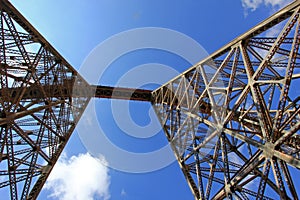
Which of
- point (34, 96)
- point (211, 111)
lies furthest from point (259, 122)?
point (34, 96)

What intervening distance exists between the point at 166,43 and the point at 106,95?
6.84 metres

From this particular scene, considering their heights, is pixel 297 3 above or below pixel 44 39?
below

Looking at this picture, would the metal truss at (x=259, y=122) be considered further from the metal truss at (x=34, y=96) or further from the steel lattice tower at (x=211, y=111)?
the metal truss at (x=34, y=96)

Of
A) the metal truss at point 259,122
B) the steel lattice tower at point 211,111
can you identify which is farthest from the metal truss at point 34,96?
the metal truss at point 259,122

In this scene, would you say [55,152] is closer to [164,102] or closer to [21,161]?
[21,161]

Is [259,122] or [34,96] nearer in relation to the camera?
[259,122]

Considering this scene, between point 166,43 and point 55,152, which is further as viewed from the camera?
point 166,43

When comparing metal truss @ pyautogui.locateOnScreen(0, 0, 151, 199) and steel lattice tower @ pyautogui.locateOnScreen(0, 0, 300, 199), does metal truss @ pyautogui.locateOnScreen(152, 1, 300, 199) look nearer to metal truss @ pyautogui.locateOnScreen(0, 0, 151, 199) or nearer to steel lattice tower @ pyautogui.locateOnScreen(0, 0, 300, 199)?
→ steel lattice tower @ pyautogui.locateOnScreen(0, 0, 300, 199)

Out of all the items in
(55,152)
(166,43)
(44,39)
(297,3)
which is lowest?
(55,152)

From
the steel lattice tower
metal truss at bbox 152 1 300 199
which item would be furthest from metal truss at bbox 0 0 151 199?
metal truss at bbox 152 1 300 199

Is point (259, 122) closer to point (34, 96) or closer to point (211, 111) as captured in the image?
point (211, 111)

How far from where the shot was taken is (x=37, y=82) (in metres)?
11.9

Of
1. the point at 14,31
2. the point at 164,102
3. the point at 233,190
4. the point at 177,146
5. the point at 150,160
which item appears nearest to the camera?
Result: the point at 233,190

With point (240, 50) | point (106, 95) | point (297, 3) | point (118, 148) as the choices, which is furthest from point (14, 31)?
point (118, 148)
